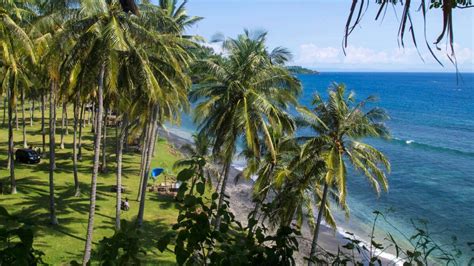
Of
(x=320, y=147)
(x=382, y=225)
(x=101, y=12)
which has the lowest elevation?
(x=382, y=225)

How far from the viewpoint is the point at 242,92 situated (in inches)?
727

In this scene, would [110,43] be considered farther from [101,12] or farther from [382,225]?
[382,225]

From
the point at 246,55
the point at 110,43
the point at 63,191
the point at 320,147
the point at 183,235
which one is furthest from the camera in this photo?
the point at 63,191

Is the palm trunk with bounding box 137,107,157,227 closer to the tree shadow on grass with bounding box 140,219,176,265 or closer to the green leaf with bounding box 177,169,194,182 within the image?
the tree shadow on grass with bounding box 140,219,176,265

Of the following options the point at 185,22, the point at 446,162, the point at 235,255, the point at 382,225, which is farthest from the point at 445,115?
the point at 235,255

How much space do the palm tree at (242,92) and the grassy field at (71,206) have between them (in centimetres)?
634

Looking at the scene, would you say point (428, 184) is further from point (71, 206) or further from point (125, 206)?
point (71, 206)

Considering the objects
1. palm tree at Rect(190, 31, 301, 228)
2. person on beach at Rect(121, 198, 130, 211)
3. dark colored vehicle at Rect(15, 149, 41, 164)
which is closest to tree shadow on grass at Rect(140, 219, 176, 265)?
person on beach at Rect(121, 198, 130, 211)

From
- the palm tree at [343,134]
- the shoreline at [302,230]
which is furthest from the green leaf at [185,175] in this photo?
the shoreline at [302,230]

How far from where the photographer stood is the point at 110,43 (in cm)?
1444

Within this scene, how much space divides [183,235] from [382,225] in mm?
32446

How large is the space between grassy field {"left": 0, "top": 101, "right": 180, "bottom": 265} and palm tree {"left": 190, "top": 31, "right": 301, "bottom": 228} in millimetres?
6336

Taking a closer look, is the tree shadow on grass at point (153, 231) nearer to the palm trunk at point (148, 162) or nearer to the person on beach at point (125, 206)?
the palm trunk at point (148, 162)

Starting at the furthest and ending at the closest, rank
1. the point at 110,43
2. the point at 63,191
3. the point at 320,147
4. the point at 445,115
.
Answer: the point at 445,115, the point at 63,191, the point at 320,147, the point at 110,43
